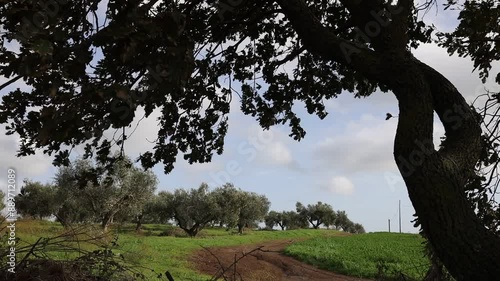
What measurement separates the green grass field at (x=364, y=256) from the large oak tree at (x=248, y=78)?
15436mm

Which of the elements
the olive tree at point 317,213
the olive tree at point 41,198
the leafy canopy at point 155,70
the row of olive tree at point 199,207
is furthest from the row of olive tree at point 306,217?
the leafy canopy at point 155,70

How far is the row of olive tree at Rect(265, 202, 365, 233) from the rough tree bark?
93.2 meters

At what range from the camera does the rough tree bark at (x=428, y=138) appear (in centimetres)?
485

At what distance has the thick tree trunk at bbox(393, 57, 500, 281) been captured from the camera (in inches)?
189

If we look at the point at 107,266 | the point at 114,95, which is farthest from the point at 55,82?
the point at 107,266

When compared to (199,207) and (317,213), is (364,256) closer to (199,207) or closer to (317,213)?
(199,207)

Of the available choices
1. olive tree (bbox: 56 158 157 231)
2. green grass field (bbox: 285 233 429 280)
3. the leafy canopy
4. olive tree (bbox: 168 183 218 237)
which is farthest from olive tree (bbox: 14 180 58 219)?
the leafy canopy

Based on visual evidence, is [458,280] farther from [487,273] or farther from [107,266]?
[107,266]

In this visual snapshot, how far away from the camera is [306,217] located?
328ft

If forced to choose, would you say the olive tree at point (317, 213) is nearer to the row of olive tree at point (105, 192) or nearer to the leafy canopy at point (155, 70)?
the row of olive tree at point (105, 192)

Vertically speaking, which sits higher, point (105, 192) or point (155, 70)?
point (105, 192)

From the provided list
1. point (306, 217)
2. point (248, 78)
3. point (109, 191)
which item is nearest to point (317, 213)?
point (306, 217)

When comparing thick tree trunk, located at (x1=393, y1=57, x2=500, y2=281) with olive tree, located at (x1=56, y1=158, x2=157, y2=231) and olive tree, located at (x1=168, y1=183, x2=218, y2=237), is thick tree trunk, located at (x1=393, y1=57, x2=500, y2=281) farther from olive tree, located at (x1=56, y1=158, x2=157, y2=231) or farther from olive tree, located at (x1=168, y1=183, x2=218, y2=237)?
olive tree, located at (x1=168, y1=183, x2=218, y2=237)

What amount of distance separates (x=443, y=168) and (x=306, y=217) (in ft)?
318
